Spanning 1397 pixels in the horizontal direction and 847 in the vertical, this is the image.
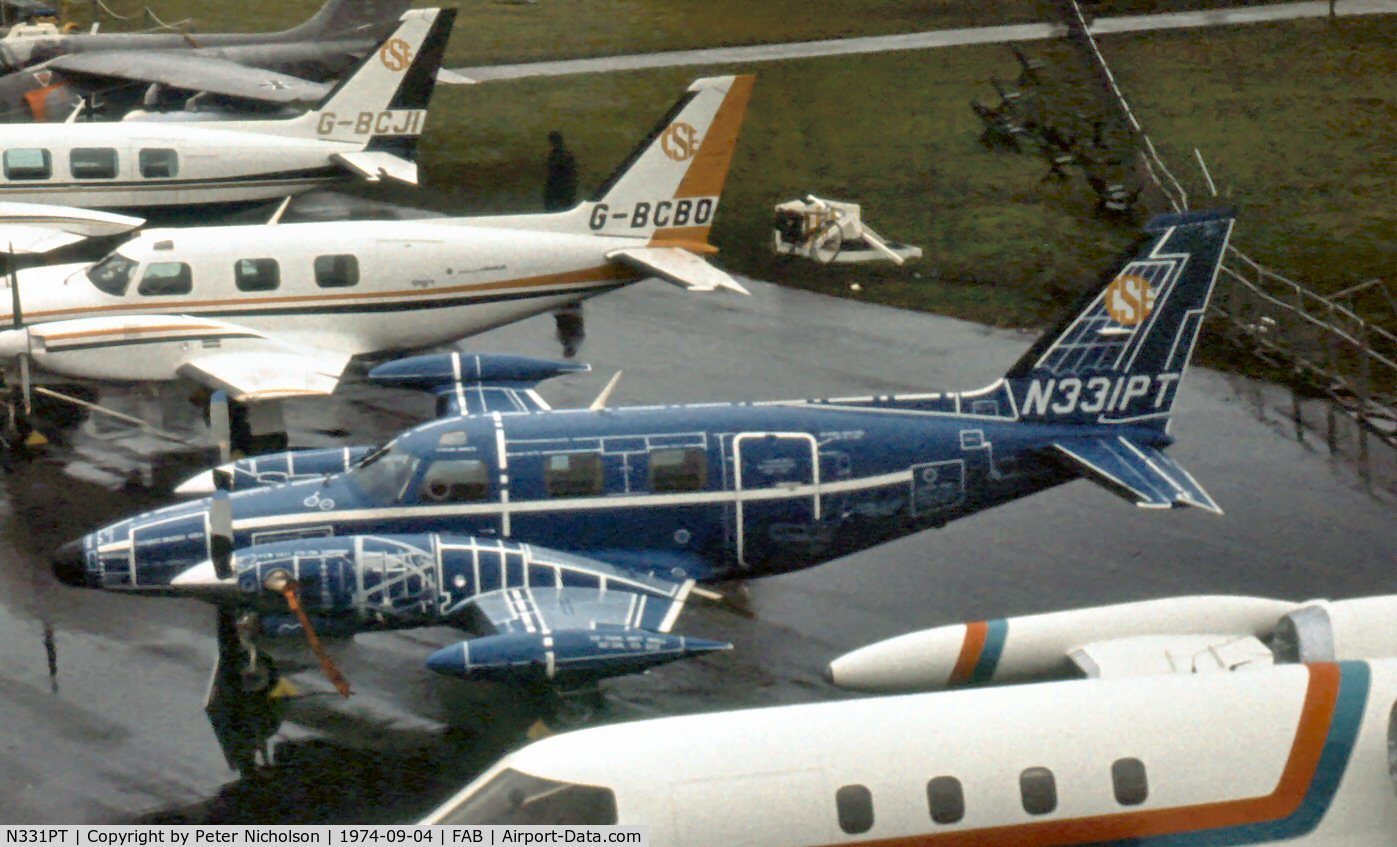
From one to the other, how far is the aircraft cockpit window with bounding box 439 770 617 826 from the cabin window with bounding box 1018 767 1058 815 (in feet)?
9.75

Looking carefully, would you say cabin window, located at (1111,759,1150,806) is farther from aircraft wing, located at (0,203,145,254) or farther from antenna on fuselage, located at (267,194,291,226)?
aircraft wing, located at (0,203,145,254)

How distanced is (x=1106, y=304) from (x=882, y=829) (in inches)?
369

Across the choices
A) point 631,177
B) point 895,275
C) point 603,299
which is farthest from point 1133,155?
point 631,177

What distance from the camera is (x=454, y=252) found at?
2762 centimetres

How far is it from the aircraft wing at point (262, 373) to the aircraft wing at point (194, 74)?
653 inches

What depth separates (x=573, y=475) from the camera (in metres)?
19.1

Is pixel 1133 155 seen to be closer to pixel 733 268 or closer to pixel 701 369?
pixel 733 268

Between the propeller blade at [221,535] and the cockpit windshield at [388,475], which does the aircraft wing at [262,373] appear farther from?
the propeller blade at [221,535]

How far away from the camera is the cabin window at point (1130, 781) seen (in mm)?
12930

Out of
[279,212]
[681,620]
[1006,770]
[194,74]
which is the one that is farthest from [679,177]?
[194,74]

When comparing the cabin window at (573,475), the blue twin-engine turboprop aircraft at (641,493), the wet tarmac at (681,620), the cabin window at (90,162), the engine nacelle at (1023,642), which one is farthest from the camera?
the cabin window at (90,162)

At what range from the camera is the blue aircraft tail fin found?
20188 mm
